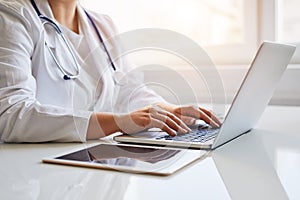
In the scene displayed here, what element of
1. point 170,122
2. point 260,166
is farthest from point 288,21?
point 260,166

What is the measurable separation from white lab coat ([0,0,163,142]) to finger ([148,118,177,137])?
0.45 feet

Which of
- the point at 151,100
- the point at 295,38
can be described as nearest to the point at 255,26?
the point at 295,38

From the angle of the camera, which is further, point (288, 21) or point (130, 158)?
point (288, 21)

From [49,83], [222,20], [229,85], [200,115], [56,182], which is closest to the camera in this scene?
[56,182]

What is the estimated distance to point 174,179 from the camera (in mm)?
546

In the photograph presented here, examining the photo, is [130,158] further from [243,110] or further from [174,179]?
[243,110]

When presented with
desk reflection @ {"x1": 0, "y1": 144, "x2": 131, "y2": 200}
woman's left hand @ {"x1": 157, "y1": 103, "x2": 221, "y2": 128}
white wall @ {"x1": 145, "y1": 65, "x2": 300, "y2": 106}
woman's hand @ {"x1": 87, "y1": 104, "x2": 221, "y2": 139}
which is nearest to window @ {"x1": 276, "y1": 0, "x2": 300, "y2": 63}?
white wall @ {"x1": 145, "y1": 65, "x2": 300, "y2": 106}

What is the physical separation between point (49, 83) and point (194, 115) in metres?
0.39

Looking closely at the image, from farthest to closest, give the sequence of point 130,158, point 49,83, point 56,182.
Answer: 1. point 49,83
2. point 130,158
3. point 56,182

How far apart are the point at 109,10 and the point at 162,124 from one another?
1240 mm

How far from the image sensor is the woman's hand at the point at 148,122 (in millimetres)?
867

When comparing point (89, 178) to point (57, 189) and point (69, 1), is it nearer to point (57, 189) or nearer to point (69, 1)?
point (57, 189)

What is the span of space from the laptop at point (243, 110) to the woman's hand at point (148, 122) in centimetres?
2

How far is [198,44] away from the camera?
1776 millimetres
